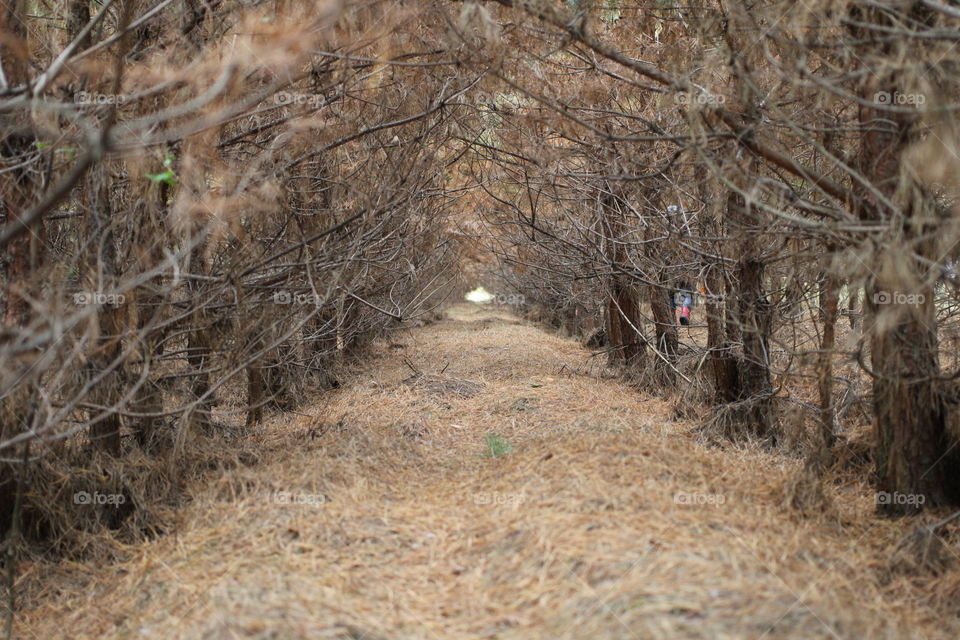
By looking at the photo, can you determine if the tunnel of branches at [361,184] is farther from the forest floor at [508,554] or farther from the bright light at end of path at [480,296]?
the bright light at end of path at [480,296]

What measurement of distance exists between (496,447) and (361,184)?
250cm

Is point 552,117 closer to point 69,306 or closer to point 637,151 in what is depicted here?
point 637,151

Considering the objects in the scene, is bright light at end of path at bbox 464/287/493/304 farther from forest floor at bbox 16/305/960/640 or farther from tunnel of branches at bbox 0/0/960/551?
forest floor at bbox 16/305/960/640

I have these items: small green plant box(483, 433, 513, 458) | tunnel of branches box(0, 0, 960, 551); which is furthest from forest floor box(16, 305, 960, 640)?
tunnel of branches box(0, 0, 960, 551)

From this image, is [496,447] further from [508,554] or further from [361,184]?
[361,184]

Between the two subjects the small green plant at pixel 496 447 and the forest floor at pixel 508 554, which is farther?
the small green plant at pixel 496 447

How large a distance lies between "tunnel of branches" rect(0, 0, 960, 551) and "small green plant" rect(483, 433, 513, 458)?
165cm

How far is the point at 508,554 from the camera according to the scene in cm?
341

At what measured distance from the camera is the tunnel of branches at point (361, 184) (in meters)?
3.32

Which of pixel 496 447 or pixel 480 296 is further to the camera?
pixel 480 296

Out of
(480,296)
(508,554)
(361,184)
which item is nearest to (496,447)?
(508,554)

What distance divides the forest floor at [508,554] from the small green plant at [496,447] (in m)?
0.04

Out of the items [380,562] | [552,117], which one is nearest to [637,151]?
[552,117]

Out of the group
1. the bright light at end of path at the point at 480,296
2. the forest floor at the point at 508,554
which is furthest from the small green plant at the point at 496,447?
the bright light at end of path at the point at 480,296
